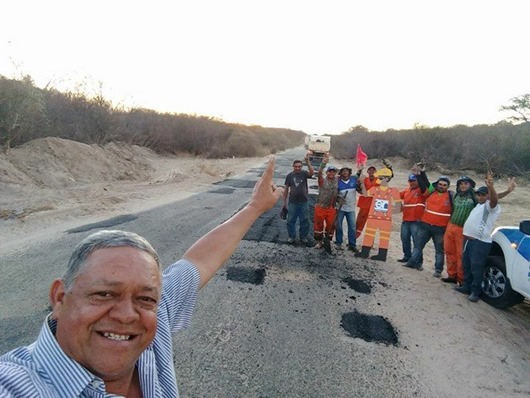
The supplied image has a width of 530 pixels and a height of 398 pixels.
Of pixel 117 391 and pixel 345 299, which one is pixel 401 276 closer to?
pixel 345 299

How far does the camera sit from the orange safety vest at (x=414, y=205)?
7.00m

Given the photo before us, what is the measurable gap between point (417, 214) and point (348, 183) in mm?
1565

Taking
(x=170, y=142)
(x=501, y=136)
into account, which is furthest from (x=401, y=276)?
(x=170, y=142)

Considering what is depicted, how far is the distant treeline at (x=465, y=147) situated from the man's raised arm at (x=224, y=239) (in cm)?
1666

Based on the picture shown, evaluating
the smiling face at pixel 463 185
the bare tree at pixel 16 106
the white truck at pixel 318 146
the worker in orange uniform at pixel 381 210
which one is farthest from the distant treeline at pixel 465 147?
the bare tree at pixel 16 106

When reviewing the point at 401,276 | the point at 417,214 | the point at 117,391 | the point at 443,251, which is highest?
the point at 117,391

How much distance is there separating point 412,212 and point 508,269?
2.23m

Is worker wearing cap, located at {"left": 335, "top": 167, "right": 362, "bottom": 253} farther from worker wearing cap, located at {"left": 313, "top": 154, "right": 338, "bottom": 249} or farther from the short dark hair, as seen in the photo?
the short dark hair

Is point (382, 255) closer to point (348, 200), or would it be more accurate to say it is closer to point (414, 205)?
point (414, 205)

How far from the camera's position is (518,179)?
59.8 ft

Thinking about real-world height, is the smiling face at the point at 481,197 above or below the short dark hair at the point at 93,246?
below

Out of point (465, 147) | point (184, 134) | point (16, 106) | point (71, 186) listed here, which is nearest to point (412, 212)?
point (71, 186)

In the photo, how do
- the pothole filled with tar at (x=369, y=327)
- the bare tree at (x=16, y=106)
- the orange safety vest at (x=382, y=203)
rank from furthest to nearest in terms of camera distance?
the bare tree at (x=16, y=106) < the orange safety vest at (x=382, y=203) < the pothole filled with tar at (x=369, y=327)

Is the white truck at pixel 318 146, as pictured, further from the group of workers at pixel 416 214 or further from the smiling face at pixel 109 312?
the smiling face at pixel 109 312
